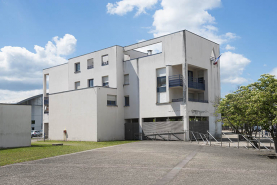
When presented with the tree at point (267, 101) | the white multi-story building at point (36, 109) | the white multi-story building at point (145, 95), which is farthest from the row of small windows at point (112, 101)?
the white multi-story building at point (36, 109)

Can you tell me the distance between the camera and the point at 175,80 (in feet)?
93.9

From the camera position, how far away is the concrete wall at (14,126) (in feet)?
71.1

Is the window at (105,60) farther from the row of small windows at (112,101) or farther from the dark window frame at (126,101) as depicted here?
the dark window frame at (126,101)

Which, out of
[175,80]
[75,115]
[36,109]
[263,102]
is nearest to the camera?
[263,102]

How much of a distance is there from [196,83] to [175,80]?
9.53 ft

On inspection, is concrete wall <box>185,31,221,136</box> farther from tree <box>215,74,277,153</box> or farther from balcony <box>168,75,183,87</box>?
tree <box>215,74,277,153</box>

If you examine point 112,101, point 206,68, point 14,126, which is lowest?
point 14,126

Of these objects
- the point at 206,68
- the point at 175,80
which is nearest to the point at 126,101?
the point at 175,80

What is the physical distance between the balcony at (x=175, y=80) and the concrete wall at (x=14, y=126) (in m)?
13.2

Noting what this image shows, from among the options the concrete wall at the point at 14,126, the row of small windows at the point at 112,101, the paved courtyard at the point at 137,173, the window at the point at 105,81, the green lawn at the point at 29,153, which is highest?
the window at the point at 105,81

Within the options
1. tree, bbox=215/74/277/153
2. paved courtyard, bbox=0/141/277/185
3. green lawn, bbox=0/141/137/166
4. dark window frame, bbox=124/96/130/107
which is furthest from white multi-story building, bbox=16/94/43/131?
tree, bbox=215/74/277/153

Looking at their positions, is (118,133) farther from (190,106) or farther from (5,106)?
(5,106)

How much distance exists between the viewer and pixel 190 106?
94.0 feet

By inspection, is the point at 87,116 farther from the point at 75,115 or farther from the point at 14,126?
the point at 14,126
